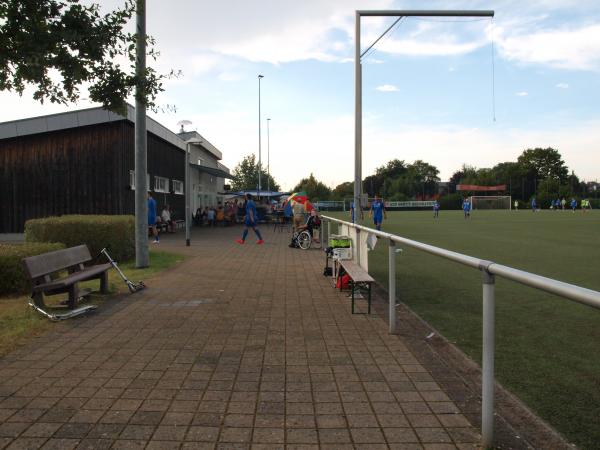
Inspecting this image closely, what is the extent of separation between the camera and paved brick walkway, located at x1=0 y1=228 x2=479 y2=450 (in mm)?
3238

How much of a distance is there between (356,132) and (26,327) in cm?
947

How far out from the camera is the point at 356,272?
7.24 m

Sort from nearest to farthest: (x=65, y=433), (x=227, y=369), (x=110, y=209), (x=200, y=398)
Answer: (x=65, y=433)
(x=200, y=398)
(x=227, y=369)
(x=110, y=209)

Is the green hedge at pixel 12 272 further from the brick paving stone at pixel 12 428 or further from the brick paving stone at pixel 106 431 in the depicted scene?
the brick paving stone at pixel 106 431

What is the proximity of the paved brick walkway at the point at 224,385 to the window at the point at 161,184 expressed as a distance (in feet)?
57.6

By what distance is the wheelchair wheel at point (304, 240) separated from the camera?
53.1 ft

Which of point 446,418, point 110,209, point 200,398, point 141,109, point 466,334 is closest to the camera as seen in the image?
point 446,418

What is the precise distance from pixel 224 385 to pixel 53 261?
12.6 feet

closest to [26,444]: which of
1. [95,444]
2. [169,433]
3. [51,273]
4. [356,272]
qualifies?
[95,444]

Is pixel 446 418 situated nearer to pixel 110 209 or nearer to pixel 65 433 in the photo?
pixel 65 433

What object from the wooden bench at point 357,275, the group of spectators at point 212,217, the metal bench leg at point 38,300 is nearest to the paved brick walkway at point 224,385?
the wooden bench at point 357,275

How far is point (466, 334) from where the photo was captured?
581 centimetres

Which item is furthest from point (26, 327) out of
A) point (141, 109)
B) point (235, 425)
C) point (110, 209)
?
point (110, 209)

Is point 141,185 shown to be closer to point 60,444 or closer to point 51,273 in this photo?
point 51,273
